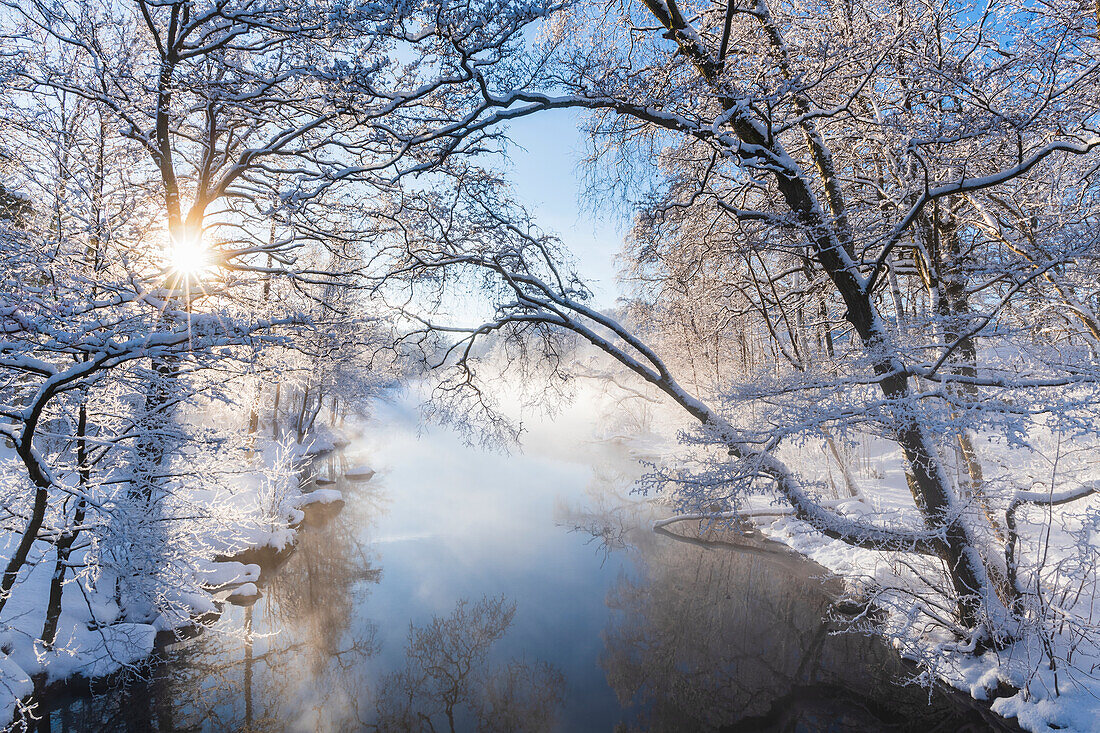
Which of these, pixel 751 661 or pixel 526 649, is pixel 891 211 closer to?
pixel 751 661

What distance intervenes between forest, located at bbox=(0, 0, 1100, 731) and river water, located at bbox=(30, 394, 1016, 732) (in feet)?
0.53

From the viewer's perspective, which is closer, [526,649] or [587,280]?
[587,280]

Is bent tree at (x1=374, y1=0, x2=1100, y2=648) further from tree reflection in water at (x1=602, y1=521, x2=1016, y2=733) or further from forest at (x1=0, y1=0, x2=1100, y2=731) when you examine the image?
tree reflection in water at (x1=602, y1=521, x2=1016, y2=733)

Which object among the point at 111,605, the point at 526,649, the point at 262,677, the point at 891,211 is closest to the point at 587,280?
the point at 891,211

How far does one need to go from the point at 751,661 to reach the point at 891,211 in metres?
6.45

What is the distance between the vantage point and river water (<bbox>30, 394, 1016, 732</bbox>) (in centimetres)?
558

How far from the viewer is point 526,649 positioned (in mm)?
7105

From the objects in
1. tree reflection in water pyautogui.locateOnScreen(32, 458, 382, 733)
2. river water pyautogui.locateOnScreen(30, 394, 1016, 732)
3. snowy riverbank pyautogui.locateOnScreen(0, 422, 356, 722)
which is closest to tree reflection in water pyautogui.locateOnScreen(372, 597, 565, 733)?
river water pyautogui.locateOnScreen(30, 394, 1016, 732)

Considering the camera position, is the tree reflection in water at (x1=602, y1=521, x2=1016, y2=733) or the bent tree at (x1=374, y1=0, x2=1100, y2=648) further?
the tree reflection in water at (x1=602, y1=521, x2=1016, y2=733)

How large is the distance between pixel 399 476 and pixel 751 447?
16951 mm

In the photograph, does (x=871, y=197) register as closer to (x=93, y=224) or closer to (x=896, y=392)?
(x=896, y=392)

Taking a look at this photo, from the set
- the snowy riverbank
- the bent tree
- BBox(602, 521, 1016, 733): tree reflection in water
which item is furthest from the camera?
BBox(602, 521, 1016, 733): tree reflection in water

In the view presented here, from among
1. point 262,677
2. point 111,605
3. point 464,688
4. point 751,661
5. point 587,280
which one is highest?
point 587,280

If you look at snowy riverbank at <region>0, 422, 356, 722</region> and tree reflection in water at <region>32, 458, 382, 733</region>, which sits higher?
snowy riverbank at <region>0, 422, 356, 722</region>
